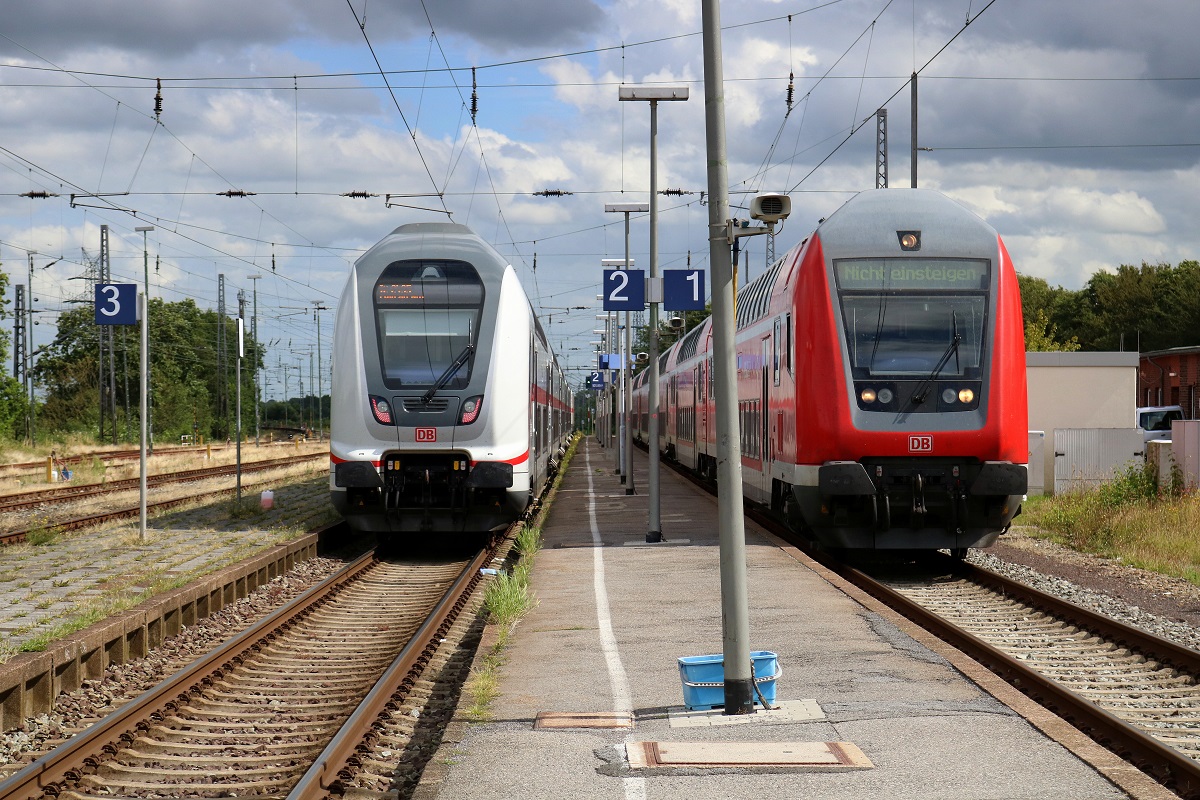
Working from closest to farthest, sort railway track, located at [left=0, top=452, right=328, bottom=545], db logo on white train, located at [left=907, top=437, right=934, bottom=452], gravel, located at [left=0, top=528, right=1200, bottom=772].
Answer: gravel, located at [left=0, top=528, right=1200, bottom=772] → db logo on white train, located at [left=907, top=437, right=934, bottom=452] → railway track, located at [left=0, top=452, right=328, bottom=545]

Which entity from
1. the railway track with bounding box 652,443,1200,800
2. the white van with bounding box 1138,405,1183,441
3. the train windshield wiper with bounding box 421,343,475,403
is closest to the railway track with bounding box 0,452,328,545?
the train windshield wiper with bounding box 421,343,475,403

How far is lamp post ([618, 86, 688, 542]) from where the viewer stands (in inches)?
693

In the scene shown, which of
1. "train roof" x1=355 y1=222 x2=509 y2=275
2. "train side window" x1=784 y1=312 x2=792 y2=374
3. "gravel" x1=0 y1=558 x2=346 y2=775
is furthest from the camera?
"train roof" x1=355 y1=222 x2=509 y2=275

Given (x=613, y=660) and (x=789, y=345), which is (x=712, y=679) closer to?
(x=613, y=660)

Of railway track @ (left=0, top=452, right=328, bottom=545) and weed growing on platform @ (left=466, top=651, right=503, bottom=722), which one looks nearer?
weed growing on platform @ (left=466, top=651, right=503, bottom=722)

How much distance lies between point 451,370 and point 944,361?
6.08 m

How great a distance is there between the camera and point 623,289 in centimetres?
1906

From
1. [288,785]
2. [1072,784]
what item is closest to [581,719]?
[288,785]

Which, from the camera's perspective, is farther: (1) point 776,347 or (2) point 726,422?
(1) point 776,347

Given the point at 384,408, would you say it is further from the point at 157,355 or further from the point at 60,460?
the point at 157,355

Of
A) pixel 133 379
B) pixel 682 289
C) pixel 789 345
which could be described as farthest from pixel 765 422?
pixel 133 379

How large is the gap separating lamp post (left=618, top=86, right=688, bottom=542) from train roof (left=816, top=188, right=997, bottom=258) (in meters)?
3.39

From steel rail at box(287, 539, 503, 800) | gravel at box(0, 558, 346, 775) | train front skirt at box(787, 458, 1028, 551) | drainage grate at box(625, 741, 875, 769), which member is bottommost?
gravel at box(0, 558, 346, 775)

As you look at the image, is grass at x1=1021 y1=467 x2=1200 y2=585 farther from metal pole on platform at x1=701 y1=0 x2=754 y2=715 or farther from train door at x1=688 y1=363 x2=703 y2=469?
train door at x1=688 y1=363 x2=703 y2=469
